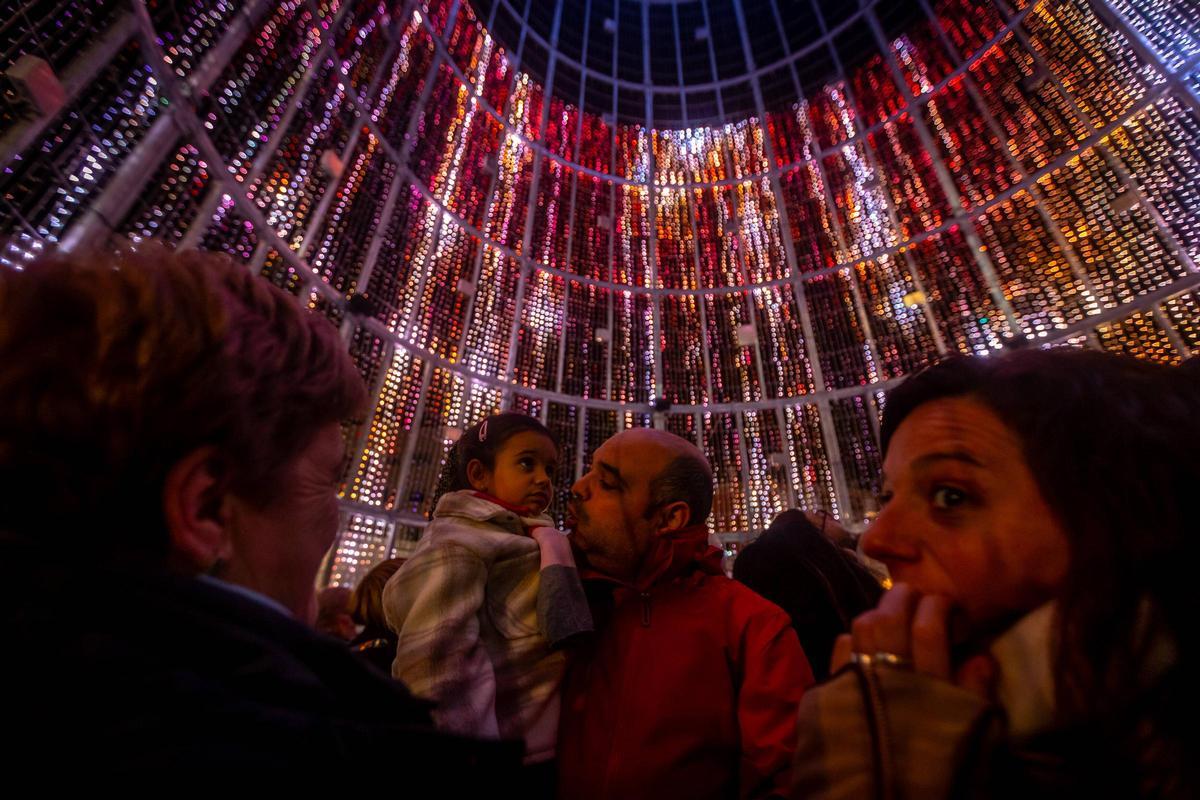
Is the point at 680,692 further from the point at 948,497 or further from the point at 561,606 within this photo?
the point at 948,497

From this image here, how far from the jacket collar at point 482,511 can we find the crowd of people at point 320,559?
808mm

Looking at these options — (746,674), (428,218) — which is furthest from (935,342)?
(746,674)

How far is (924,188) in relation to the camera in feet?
33.4

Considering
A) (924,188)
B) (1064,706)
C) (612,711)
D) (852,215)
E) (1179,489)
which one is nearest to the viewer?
(1064,706)

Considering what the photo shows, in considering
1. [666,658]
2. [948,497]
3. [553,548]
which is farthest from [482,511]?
[948,497]

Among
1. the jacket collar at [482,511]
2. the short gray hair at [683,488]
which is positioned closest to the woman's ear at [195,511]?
the jacket collar at [482,511]

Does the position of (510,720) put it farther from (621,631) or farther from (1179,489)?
(1179,489)

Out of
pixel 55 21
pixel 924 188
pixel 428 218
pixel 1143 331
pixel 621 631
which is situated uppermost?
pixel 924 188

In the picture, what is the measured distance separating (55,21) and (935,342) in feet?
38.1

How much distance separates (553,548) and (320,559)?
0.78 meters

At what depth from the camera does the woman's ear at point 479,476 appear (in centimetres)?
224

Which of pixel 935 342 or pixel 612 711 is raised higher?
pixel 935 342

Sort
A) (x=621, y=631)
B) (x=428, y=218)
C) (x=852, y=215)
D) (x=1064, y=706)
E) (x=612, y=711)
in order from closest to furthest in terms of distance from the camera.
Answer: (x=1064, y=706)
(x=612, y=711)
(x=621, y=631)
(x=428, y=218)
(x=852, y=215)

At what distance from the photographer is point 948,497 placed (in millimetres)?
896
